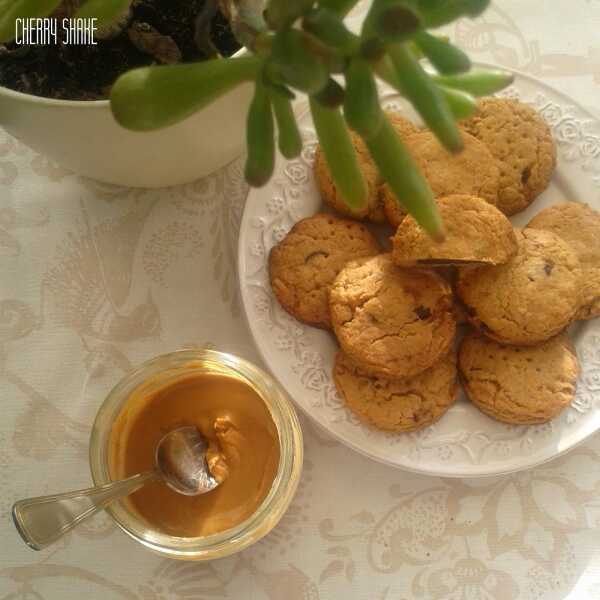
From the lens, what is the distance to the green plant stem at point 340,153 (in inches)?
19.7

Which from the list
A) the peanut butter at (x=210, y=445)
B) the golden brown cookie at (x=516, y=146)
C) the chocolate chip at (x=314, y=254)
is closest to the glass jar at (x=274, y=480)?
the peanut butter at (x=210, y=445)

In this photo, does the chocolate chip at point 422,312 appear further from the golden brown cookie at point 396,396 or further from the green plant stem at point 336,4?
the green plant stem at point 336,4

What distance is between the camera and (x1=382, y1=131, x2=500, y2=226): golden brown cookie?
0.79 m

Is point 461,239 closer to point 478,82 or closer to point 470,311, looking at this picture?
point 470,311

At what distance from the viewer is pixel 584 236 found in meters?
0.80

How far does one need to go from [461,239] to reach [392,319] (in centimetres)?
12

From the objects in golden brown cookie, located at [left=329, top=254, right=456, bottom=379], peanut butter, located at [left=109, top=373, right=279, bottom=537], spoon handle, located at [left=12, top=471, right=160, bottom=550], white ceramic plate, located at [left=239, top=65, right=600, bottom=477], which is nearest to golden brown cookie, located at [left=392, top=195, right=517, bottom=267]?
golden brown cookie, located at [left=329, top=254, right=456, bottom=379]

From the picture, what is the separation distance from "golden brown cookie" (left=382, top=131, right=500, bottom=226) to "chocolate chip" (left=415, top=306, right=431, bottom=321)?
11 centimetres


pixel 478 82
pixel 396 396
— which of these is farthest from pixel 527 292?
pixel 478 82

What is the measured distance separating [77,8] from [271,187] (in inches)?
12.1

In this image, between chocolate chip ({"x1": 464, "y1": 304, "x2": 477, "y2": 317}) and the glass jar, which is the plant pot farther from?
chocolate chip ({"x1": 464, "y1": 304, "x2": 477, "y2": 317})

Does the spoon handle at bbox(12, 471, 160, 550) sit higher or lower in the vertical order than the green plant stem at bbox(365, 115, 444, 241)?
lower

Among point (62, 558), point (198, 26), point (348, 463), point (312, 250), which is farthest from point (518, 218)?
point (62, 558)

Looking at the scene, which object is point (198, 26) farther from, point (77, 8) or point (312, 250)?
point (312, 250)
